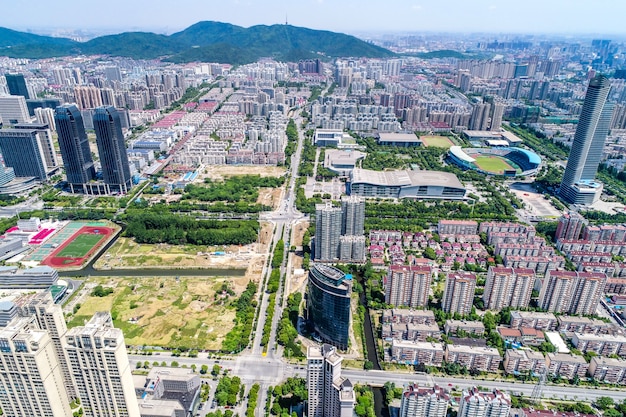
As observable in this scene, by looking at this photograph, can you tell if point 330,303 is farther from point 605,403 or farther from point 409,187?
point 409,187

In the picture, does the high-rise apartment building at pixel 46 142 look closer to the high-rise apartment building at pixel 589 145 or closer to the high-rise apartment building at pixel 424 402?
the high-rise apartment building at pixel 424 402

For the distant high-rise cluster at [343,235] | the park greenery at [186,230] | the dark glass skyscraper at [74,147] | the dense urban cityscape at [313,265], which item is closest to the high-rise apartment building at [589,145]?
the dense urban cityscape at [313,265]

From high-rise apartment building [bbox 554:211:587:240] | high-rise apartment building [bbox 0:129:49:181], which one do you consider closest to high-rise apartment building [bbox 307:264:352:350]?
high-rise apartment building [bbox 554:211:587:240]

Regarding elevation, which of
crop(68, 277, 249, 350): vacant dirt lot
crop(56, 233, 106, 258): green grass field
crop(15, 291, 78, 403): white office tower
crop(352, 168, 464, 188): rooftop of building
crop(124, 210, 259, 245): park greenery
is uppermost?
crop(15, 291, 78, 403): white office tower

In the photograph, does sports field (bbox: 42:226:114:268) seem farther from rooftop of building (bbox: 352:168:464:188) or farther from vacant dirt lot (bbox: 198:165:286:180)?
rooftop of building (bbox: 352:168:464:188)

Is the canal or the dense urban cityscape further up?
the dense urban cityscape

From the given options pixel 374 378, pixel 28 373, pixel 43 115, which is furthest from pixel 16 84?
pixel 374 378

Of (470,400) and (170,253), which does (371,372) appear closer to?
(470,400)

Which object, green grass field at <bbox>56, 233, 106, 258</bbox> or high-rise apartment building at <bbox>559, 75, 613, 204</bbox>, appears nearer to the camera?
green grass field at <bbox>56, 233, 106, 258</bbox>

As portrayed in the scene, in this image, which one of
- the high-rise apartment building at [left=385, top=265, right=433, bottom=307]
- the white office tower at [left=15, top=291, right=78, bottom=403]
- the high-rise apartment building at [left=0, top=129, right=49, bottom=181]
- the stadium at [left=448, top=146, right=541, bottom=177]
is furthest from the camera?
the stadium at [left=448, top=146, right=541, bottom=177]
